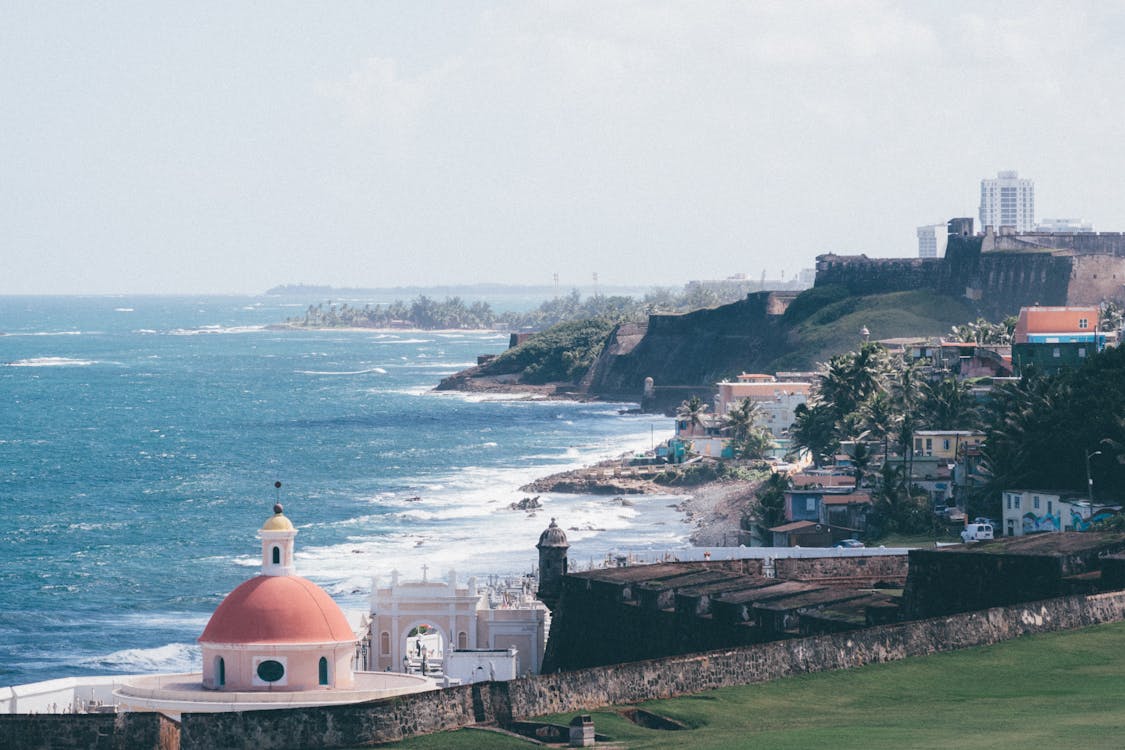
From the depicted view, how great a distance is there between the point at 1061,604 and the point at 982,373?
2638 inches

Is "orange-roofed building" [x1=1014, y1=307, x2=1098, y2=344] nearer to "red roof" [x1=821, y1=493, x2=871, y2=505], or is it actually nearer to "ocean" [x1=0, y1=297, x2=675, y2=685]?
"ocean" [x1=0, y1=297, x2=675, y2=685]

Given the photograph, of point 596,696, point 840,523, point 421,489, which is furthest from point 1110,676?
point 421,489

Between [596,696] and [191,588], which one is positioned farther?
[191,588]

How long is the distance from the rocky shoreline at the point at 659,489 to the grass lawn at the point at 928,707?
60386 mm

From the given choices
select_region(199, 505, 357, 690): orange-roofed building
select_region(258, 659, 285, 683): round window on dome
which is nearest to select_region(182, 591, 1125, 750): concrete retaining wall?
select_region(199, 505, 357, 690): orange-roofed building

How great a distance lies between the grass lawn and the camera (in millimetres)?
29253

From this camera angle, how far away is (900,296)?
192500 mm

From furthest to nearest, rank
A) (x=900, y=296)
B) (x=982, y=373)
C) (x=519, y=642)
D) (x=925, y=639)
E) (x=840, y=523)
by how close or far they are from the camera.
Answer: (x=900, y=296) → (x=982, y=373) → (x=840, y=523) → (x=519, y=642) → (x=925, y=639)

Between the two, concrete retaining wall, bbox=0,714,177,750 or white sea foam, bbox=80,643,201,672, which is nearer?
concrete retaining wall, bbox=0,714,177,750

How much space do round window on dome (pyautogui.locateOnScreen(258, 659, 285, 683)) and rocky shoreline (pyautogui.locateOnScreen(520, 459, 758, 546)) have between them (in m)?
57.5

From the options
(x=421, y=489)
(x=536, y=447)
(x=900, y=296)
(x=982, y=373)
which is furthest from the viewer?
(x=900, y=296)

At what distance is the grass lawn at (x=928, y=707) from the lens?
96.0ft

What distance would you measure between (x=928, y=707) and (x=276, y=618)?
13.9m

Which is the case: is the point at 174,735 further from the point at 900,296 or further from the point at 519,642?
the point at 900,296
